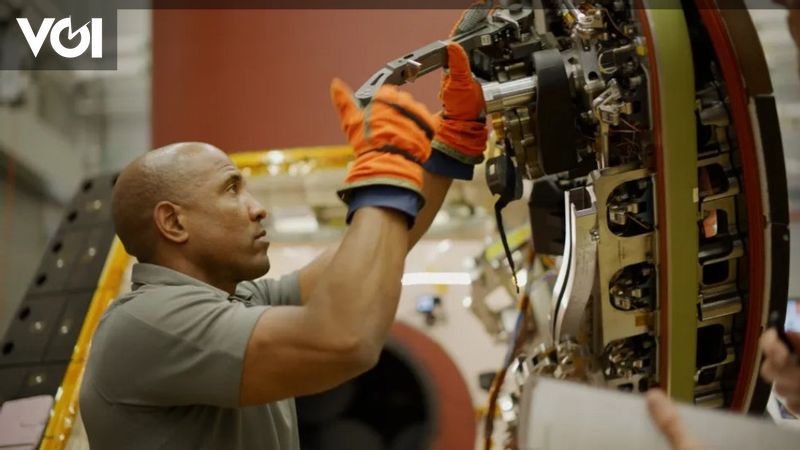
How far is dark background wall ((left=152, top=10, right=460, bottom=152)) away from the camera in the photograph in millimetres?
4070

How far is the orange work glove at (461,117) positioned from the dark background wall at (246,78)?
1.86 meters

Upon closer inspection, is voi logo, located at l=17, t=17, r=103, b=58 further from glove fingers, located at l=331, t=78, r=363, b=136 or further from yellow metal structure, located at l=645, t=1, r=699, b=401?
yellow metal structure, located at l=645, t=1, r=699, b=401

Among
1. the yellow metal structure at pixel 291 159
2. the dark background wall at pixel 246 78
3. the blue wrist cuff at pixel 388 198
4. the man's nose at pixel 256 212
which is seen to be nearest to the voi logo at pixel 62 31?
the dark background wall at pixel 246 78

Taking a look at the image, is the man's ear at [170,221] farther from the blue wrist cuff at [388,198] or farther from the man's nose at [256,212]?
the blue wrist cuff at [388,198]

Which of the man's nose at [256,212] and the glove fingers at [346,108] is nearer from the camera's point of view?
the glove fingers at [346,108]

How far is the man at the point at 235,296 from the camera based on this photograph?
5.65 ft

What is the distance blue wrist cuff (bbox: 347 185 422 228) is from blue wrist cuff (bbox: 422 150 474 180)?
1.55 ft

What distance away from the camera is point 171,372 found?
69.9 inches

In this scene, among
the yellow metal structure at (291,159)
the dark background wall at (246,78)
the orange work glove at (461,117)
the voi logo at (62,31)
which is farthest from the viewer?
the dark background wall at (246,78)

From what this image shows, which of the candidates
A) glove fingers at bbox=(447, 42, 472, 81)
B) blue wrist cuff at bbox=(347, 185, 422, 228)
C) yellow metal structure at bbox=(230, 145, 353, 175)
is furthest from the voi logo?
blue wrist cuff at bbox=(347, 185, 422, 228)

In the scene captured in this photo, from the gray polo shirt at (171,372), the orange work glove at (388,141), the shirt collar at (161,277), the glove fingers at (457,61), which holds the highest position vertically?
the glove fingers at (457,61)

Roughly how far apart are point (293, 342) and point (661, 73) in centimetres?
94

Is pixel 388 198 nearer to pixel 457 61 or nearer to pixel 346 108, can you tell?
pixel 346 108

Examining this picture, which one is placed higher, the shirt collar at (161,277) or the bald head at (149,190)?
the bald head at (149,190)
